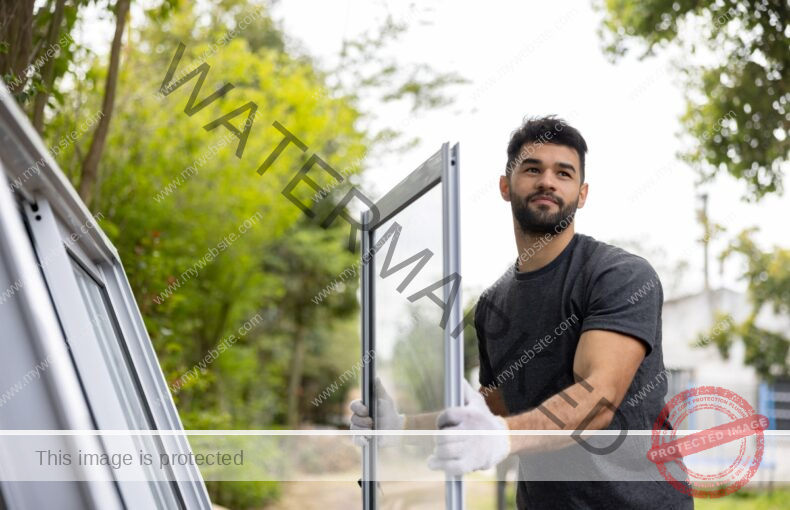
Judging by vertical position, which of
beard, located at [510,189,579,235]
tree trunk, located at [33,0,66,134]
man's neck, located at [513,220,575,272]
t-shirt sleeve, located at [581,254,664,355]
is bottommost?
t-shirt sleeve, located at [581,254,664,355]

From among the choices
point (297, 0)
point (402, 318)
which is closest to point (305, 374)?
point (297, 0)

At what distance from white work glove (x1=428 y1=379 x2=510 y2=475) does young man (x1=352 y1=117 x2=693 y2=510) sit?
10 centimetres

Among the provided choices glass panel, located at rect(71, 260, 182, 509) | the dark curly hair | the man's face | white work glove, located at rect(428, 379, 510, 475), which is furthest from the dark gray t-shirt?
glass panel, located at rect(71, 260, 182, 509)

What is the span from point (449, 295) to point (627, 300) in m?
0.50

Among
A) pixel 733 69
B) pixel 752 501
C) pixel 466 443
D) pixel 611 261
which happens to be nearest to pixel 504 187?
pixel 611 261

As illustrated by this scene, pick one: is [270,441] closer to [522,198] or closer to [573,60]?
[573,60]

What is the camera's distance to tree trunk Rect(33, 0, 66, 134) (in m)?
2.58

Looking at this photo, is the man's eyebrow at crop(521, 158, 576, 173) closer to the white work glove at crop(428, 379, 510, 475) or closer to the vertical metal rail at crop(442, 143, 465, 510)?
the vertical metal rail at crop(442, 143, 465, 510)

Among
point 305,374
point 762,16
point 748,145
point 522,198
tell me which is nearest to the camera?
point 522,198

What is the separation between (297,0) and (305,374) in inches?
277

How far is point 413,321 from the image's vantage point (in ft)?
6.07

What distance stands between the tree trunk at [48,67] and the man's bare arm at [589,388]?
1.81m

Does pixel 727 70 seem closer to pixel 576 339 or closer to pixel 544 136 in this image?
pixel 544 136

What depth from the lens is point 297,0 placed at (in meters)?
13.5
